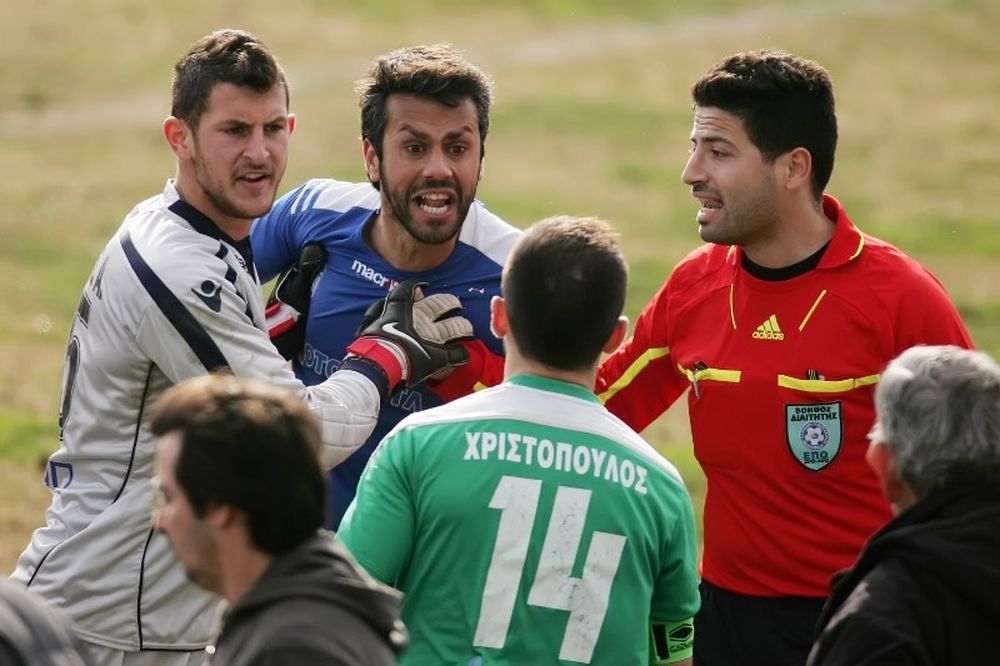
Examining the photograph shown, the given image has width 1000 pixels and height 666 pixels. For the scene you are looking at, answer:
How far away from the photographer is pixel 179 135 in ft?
21.6

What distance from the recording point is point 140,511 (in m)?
6.20

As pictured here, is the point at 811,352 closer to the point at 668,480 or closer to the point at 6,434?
the point at 668,480

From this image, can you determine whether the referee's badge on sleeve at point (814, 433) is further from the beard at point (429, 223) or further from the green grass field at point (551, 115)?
the green grass field at point (551, 115)

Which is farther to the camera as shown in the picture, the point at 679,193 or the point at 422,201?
the point at 679,193

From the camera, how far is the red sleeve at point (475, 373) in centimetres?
698

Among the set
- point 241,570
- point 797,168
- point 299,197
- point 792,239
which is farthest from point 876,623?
point 299,197

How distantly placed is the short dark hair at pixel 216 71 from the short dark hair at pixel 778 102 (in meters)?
1.67

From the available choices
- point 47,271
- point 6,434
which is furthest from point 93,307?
point 47,271

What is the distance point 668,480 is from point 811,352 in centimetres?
149

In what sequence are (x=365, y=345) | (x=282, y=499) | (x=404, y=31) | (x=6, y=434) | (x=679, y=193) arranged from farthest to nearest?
(x=404, y=31) → (x=679, y=193) → (x=6, y=434) → (x=365, y=345) → (x=282, y=499)

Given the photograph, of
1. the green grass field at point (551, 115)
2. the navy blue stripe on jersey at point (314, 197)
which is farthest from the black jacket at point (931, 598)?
the green grass field at point (551, 115)

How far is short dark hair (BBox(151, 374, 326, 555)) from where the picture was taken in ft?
13.8

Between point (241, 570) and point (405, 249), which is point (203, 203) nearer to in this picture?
point (405, 249)

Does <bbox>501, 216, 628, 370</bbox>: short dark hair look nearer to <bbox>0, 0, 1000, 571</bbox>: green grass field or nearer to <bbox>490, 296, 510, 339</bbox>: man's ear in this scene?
<bbox>490, 296, 510, 339</bbox>: man's ear
